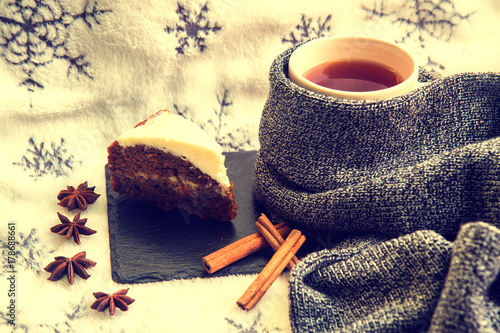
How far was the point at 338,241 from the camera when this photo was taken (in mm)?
1316

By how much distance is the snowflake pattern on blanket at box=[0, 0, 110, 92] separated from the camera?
1.62m

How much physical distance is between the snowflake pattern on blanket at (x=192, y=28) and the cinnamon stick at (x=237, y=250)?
70cm

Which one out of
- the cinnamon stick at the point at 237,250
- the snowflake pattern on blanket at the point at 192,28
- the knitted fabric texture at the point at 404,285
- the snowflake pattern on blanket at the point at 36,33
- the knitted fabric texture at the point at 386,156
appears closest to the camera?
the knitted fabric texture at the point at 404,285

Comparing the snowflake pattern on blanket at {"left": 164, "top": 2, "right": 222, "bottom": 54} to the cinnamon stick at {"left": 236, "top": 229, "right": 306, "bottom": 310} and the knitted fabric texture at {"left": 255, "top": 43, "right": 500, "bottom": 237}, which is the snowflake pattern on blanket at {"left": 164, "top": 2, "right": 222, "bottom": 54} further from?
the cinnamon stick at {"left": 236, "top": 229, "right": 306, "bottom": 310}

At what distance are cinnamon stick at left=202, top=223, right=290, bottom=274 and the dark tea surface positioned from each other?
351 mm

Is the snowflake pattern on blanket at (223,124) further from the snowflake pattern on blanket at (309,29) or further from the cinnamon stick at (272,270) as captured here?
the cinnamon stick at (272,270)

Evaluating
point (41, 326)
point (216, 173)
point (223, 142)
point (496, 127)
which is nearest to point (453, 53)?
point (496, 127)

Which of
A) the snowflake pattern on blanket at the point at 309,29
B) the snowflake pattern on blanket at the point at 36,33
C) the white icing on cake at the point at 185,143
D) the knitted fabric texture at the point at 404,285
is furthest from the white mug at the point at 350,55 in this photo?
the snowflake pattern on blanket at the point at 36,33

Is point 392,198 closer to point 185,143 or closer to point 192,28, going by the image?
point 185,143

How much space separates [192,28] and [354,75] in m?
0.63

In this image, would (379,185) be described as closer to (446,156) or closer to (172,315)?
(446,156)

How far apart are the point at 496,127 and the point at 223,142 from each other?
0.81 meters

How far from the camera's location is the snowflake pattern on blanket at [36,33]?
1622 mm

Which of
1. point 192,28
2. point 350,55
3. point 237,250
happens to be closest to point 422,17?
point 350,55
